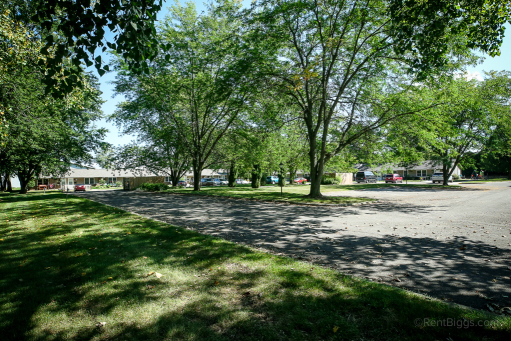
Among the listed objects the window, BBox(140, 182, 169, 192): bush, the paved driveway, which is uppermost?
the window

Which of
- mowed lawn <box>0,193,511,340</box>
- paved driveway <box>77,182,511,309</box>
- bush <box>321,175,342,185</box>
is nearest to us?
mowed lawn <box>0,193,511,340</box>

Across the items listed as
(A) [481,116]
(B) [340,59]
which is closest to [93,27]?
(B) [340,59]

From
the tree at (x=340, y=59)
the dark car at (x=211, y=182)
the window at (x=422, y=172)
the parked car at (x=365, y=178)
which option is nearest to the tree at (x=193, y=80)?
the tree at (x=340, y=59)

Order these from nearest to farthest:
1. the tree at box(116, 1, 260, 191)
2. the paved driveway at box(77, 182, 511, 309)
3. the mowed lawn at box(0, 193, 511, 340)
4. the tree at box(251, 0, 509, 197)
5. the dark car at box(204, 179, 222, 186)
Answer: the mowed lawn at box(0, 193, 511, 340) < the paved driveway at box(77, 182, 511, 309) < the tree at box(251, 0, 509, 197) < the tree at box(116, 1, 260, 191) < the dark car at box(204, 179, 222, 186)

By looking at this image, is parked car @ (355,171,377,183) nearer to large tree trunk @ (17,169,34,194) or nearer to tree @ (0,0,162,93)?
large tree trunk @ (17,169,34,194)

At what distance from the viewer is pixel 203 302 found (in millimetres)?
3475

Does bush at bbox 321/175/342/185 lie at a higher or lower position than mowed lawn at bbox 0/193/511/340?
higher

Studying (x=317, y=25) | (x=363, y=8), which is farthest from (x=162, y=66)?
(x=363, y=8)

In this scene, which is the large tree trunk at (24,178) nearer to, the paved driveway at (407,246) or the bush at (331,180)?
the paved driveway at (407,246)

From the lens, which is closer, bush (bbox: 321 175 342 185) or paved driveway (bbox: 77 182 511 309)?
paved driveway (bbox: 77 182 511 309)

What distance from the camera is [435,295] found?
3771 millimetres

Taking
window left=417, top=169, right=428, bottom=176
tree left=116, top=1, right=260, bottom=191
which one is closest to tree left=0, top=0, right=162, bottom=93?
tree left=116, top=1, right=260, bottom=191

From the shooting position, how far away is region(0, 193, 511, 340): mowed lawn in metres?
2.85

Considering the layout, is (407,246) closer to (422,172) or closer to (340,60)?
(340,60)
